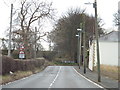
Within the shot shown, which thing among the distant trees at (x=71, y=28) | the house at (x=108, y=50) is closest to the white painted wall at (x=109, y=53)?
the house at (x=108, y=50)

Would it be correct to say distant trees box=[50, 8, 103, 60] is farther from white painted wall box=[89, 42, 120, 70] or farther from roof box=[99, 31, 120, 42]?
white painted wall box=[89, 42, 120, 70]

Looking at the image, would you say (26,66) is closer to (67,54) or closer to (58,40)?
(58,40)

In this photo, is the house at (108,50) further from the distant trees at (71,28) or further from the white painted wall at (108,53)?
the distant trees at (71,28)

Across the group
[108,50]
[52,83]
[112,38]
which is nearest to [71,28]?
[112,38]

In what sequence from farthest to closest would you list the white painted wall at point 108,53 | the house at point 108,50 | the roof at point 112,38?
the roof at point 112,38 < the white painted wall at point 108,53 < the house at point 108,50

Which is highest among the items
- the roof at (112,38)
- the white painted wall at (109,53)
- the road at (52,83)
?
the roof at (112,38)

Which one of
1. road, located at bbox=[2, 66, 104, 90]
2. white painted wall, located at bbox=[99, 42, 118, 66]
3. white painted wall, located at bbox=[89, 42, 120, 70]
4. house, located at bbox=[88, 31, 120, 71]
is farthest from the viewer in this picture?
white painted wall, located at bbox=[99, 42, 118, 66]

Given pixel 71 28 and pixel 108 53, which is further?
pixel 71 28

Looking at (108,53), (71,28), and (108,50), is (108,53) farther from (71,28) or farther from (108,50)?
(71,28)

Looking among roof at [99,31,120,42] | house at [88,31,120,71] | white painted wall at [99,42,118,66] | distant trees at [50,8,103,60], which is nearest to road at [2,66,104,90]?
house at [88,31,120,71]

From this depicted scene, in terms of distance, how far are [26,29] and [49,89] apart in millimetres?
40272

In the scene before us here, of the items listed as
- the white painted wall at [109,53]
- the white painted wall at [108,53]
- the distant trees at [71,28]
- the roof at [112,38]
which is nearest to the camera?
the white painted wall at [108,53]

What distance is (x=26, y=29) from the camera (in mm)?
56219

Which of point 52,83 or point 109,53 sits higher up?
point 109,53
